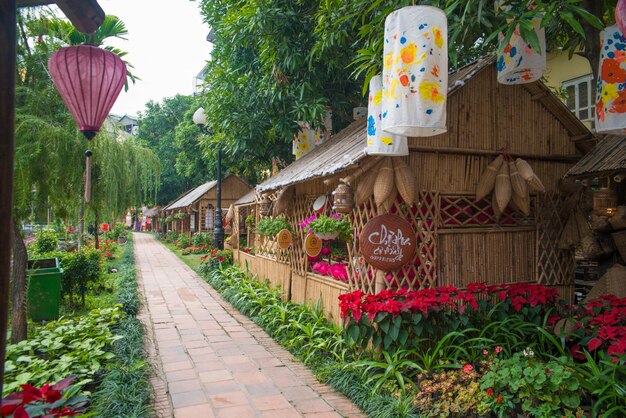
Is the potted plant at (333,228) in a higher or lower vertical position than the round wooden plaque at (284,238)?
higher

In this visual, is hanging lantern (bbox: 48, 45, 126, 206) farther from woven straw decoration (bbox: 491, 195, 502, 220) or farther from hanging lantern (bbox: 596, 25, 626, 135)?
woven straw decoration (bbox: 491, 195, 502, 220)

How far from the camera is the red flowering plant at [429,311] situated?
4.85 m

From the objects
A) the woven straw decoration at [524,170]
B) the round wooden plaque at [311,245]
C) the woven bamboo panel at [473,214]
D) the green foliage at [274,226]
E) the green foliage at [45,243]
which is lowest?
the green foliage at [45,243]

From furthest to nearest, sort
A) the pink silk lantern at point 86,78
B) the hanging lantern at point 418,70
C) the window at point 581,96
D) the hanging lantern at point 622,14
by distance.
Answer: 1. the window at point 581,96
2. the hanging lantern at point 418,70
3. the pink silk lantern at point 86,78
4. the hanging lantern at point 622,14

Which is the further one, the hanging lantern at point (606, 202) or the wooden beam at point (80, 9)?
the hanging lantern at point (606, 202)

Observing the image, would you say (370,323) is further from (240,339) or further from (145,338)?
(145,338)

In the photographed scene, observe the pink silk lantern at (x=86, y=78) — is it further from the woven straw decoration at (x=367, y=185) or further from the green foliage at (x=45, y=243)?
the green foliage at (x=45, y=243)

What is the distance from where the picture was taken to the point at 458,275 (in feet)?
19.4

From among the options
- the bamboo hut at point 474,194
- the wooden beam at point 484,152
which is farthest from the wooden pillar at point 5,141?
the wooden beam at point 484,152

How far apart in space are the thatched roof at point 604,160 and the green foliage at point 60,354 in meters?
6.18

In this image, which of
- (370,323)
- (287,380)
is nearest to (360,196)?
(370,323)

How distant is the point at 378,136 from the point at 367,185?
29.8 inches

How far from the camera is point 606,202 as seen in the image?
17.8 ft

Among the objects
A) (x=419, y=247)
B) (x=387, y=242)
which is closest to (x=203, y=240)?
(x=419, y=247)
